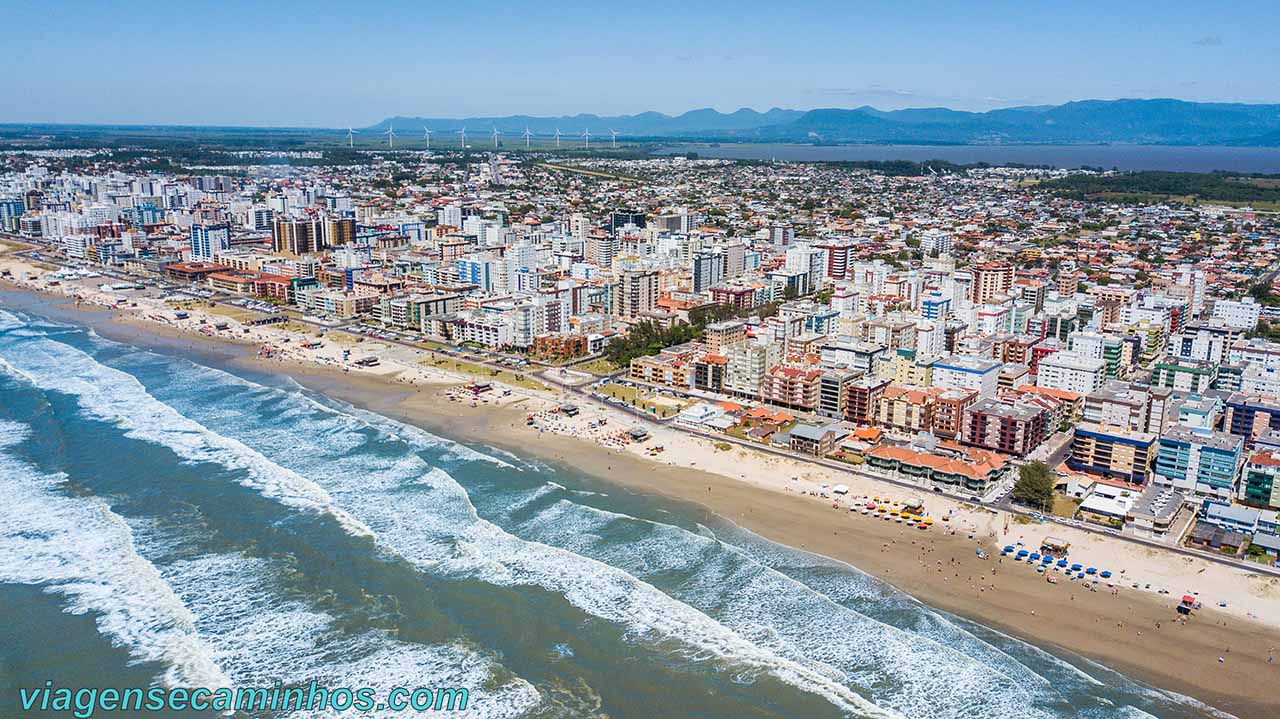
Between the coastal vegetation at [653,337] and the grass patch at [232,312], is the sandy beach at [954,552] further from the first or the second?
the grass patch at [232,312]

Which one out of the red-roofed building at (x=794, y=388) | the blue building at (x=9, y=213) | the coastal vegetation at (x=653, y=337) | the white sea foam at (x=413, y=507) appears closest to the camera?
the white sea foam at (x=413, y=507)

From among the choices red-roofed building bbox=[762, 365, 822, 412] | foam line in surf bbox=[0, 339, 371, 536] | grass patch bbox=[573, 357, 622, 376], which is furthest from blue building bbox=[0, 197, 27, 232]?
red-roofed building bbox=[762, 365, 822, 412]

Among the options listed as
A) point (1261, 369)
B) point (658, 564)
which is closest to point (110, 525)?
point (658, 564)

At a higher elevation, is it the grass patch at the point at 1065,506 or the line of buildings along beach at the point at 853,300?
the line of buildings along beach at the point at 853,300

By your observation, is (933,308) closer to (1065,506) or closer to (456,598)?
(1065,506)

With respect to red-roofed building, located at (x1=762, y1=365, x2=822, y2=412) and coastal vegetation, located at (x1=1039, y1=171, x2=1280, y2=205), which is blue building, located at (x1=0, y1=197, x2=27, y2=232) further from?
coastal vegetation, located at (x1=1039, y1=171, x2=1280, y2=205)

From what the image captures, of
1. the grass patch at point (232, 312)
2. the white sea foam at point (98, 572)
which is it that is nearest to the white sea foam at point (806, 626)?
the white sea foam at point (98, 572)
